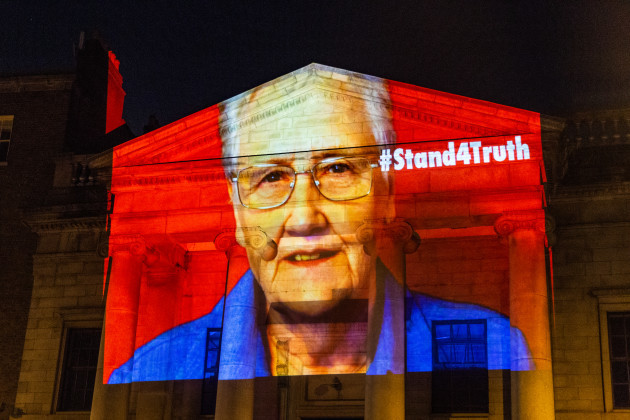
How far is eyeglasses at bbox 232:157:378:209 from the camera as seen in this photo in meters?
20.5

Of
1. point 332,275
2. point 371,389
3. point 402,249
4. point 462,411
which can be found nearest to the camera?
point 371,389

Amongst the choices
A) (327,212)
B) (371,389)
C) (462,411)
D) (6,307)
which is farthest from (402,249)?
(6,307)

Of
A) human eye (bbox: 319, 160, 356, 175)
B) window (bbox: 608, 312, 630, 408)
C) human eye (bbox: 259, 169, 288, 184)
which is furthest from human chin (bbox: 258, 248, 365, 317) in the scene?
window (bbox: 608, 312, 630, 408)

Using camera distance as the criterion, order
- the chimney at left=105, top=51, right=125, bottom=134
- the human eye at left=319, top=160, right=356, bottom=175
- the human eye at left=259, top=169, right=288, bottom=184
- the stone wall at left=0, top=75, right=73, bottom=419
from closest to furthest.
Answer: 1. the human eye at left=319, top=160, right=356, bottom=175
2. the human eye at left=259, top=169, right=288, bottom=184
3. the stone wall at left=0, top=75, right=73, bottom=419
4. the chimney at left=105, top=51, right=125, bottom=134

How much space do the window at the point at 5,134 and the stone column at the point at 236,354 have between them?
40.0 feet

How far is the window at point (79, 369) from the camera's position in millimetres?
24062

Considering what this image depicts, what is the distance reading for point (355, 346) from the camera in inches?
882

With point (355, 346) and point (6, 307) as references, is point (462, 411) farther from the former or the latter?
point (6, 307)

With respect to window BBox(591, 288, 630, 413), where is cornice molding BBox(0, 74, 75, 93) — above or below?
above

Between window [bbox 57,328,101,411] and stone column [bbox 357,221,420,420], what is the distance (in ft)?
31.6

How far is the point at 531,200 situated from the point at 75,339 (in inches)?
566

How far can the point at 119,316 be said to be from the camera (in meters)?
21.3

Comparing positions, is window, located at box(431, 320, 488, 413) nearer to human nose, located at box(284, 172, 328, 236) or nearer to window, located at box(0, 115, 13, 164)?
human nose, located at box(284, 172, 328, 236)

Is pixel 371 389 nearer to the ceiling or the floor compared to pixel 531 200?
nearer to the floor
